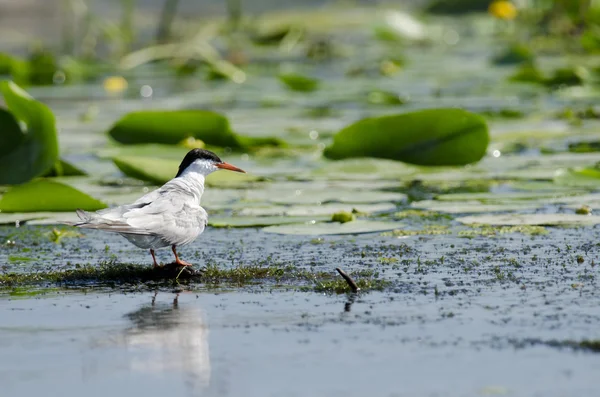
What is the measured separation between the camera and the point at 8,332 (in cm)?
307

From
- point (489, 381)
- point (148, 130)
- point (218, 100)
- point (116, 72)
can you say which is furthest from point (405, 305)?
point (116, 72)

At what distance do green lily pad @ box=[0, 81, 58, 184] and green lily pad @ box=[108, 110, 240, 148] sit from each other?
0.90 meters

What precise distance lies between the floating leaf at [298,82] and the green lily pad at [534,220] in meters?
5.11

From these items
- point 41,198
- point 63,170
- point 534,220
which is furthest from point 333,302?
point 63,170

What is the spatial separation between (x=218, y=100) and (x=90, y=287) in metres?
6.45

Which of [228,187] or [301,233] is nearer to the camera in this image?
[301,233]

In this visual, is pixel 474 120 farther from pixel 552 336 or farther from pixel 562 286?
pixel 552 336

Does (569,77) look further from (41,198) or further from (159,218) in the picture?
(159,218)

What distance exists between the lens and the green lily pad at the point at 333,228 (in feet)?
14.2

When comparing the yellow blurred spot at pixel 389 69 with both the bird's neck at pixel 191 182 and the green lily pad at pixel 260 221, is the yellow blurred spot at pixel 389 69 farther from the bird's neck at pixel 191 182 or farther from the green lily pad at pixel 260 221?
the bird's neck at pixel 191 182

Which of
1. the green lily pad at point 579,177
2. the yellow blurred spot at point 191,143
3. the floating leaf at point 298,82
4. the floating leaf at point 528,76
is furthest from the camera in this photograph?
the floating leaf at point 528,76

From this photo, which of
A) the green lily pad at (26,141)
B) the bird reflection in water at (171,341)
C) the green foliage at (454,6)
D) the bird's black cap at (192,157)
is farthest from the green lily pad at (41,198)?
the green foliage at (454,6)

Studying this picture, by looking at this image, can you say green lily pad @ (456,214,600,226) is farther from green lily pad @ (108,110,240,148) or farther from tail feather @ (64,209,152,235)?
green lily pad @ (108,110,240,148)

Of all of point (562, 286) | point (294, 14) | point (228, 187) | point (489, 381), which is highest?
point (294, 14)
